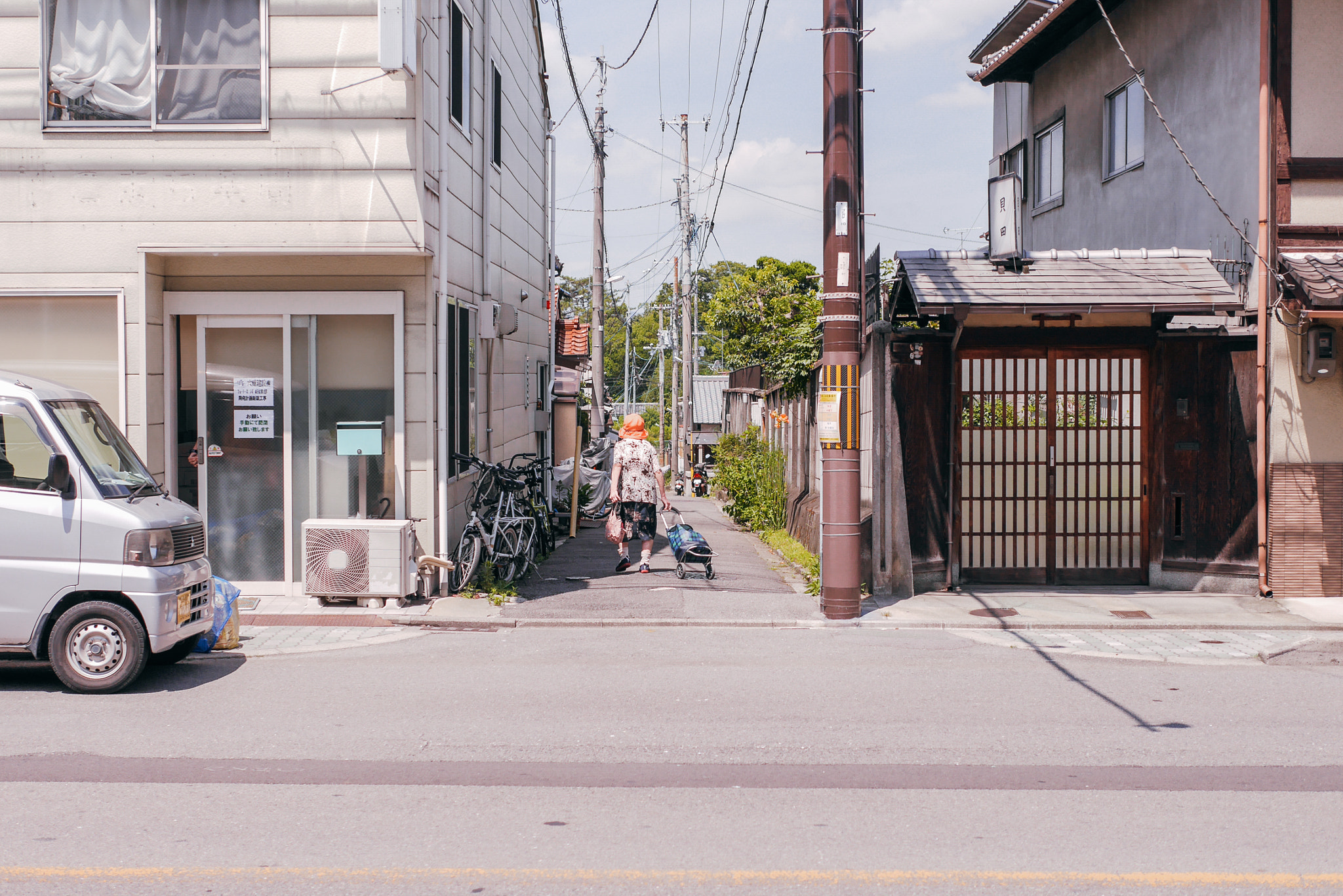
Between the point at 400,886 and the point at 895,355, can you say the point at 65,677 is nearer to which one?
the point at 400,886

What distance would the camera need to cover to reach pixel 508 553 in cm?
1194

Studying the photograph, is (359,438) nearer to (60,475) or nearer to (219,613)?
(219,613)

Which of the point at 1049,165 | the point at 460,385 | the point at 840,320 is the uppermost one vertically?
the point at 1049,165

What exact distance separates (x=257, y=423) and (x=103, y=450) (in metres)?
3.07

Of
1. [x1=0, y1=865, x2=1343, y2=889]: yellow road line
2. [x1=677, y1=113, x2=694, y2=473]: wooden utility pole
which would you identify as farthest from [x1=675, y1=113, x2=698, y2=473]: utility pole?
[x1=0, y1=865, x2=1343, y2=889]: yellow road line

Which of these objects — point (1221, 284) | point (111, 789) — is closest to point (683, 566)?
point (1221, 284)

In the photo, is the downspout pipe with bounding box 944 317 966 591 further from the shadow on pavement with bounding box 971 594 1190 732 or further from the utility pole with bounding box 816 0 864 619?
the utility pole with bounding box 816 0 864 619

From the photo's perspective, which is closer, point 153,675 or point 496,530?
point 153,675

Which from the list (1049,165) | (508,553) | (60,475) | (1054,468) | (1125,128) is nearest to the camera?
(60,475)

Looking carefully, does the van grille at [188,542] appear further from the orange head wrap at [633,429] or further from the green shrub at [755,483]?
the green shrub at [755,483]

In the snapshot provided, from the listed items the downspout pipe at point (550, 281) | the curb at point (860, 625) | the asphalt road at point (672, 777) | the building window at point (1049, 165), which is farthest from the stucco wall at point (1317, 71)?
the downspout pipe at point (550, 281)

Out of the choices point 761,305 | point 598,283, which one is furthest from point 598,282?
point 761,305

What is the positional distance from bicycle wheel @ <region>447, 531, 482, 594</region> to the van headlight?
3794 millimetres

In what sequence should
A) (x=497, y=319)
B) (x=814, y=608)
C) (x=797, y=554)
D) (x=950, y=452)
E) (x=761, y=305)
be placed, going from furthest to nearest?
(x=761, y=305) → (x=797, y=554) → (x=497, y=319) → (x=950, y=452) → (x=814, y=608)
